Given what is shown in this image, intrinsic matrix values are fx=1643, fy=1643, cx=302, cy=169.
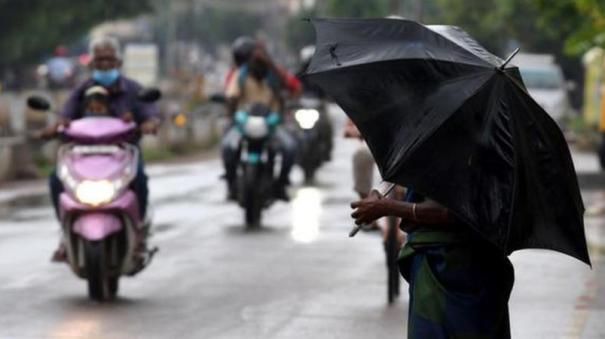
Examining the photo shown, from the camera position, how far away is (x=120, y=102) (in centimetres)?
1138

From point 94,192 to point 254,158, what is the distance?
5.83 meters

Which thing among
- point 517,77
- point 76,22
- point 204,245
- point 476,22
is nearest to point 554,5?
point 204,245

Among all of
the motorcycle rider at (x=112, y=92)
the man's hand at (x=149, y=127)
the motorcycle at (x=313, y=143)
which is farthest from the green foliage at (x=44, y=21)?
the man's hand at (x=149, y=127)

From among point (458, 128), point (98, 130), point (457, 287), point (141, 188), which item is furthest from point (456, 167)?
point (141, 188)

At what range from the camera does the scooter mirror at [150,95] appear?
10.9 m

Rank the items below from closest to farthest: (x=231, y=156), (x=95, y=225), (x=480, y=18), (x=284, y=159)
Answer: (x=95, y=225) → (x=231, y=156) → (x=284, y=159) → (x=480, y=18)

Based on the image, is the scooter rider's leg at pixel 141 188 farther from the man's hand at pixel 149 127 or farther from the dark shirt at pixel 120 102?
the dark shirt at pixel 120 102

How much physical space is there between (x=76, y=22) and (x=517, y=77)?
154 ft

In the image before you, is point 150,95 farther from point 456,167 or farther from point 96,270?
point 456,167

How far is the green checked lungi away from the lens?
6.12 meters

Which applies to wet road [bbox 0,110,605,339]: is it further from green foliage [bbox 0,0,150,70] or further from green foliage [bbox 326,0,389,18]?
green foliage [bbox 326,0,389,18]

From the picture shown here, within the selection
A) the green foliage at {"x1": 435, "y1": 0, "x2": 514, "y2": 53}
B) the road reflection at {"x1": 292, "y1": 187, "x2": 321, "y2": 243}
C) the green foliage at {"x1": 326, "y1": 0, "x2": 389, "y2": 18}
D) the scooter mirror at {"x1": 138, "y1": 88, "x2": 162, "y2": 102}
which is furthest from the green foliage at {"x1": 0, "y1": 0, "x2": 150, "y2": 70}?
the scooter mirror at {"x1": 138, "y1": 88, "x2": 162, "y2": 102}

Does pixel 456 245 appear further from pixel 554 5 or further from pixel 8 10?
pixel 8 10

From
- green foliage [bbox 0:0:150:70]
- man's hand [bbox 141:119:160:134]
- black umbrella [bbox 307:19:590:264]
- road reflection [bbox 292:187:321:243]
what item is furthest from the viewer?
green foliage [bbox 0:0:150:70]
